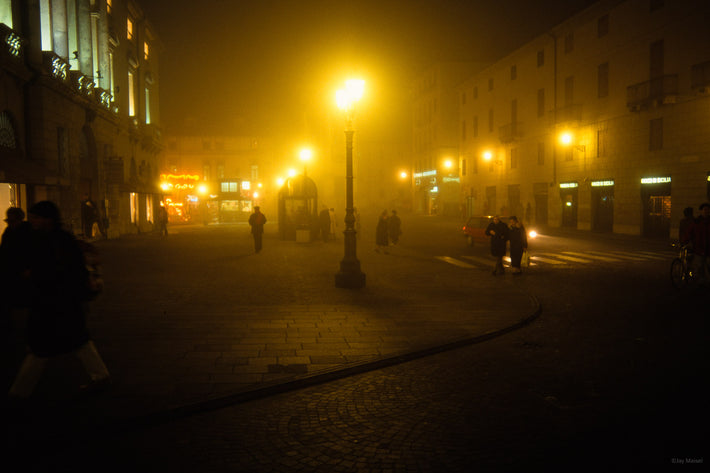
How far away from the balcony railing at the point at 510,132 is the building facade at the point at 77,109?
26864 mm

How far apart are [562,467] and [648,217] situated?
92.8ft

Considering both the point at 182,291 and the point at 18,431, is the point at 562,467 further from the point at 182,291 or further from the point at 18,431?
the point at 182,291

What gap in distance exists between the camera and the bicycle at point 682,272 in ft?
37.6

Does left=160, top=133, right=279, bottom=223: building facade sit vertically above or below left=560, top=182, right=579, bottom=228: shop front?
above

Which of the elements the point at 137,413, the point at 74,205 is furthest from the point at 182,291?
the point at 74,205

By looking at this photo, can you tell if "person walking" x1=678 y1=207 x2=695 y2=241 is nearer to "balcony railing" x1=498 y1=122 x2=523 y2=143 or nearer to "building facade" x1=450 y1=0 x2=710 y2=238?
"building facade" x1=450 y1=0 x2=710 y2=238

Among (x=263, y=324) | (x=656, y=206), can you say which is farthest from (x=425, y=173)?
(x=263, y=324)

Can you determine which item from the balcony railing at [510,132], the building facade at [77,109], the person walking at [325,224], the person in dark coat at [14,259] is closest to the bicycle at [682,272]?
the person in dark coat at [14,259]

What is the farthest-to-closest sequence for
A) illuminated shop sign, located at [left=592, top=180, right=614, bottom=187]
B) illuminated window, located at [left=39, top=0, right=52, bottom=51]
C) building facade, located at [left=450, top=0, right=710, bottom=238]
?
illuminated shop sign, located at [left=592, top=180, right=614, bottom=187] → building facade, located at [left=450, top=0, right=710, bottom=238] → illuminated window, located at [left=39, top=0, right=52, bottom=51]

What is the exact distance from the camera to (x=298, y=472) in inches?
148

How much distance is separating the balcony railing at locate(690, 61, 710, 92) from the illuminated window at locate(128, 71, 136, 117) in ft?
98.6

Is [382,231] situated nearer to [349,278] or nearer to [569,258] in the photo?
[569,258]

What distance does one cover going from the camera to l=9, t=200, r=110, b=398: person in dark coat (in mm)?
4801

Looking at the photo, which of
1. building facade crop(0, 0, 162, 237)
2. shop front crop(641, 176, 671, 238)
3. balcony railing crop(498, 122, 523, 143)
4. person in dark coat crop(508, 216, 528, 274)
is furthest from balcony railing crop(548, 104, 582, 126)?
building facade crop(0, 0, 162, 237)
